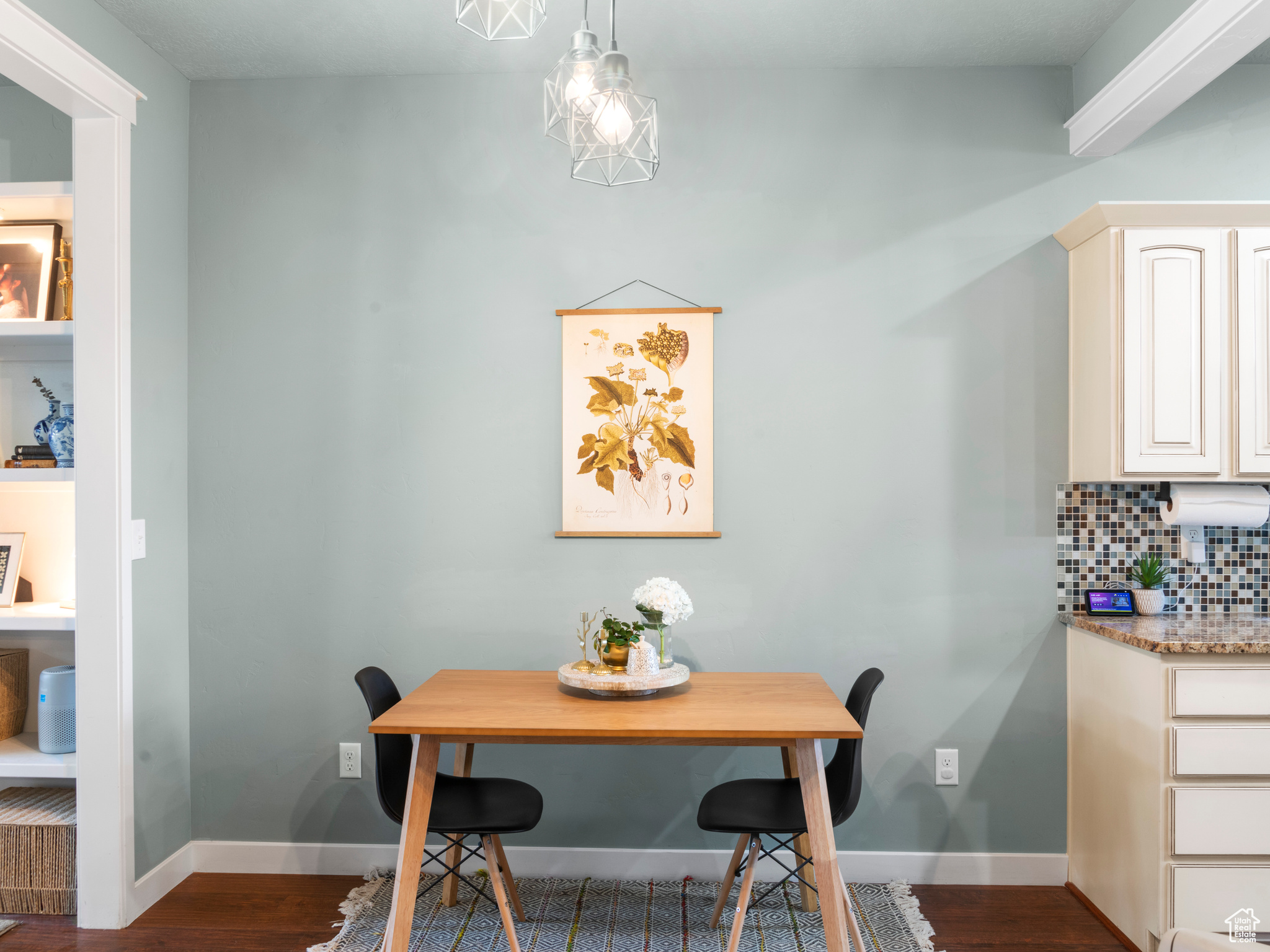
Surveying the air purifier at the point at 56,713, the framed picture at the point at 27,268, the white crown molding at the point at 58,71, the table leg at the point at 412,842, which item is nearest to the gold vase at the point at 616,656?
the table leg at the point at 412,842

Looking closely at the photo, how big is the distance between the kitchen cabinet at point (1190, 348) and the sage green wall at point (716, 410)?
0.94 ft

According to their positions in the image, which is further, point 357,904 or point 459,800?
point 357,904

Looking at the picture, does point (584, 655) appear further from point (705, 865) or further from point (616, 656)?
point (705, 865)

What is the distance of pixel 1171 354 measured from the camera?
248cm

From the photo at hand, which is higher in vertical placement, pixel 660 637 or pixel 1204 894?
pixel 660 637

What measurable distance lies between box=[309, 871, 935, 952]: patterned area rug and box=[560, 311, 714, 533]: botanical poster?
1.20m

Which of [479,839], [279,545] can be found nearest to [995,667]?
[479,839]

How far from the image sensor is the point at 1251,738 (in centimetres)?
222

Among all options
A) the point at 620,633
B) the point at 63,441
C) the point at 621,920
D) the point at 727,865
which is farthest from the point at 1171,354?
the point at 63,441

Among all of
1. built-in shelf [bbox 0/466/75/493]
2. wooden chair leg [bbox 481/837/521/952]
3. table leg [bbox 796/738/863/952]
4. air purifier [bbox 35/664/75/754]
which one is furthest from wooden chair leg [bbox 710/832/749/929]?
built-in shelf [bbox 0/466/75/493]

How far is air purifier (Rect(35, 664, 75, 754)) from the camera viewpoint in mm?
2543

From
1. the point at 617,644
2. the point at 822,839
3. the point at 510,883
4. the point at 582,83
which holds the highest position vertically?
the point at 582,83

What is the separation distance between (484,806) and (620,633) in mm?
605

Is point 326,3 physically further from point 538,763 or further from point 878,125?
point 538,763
